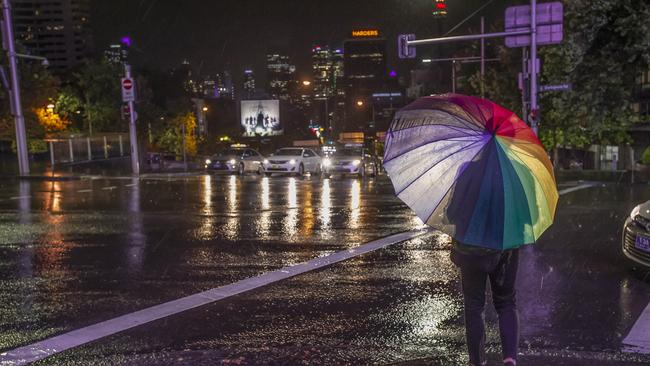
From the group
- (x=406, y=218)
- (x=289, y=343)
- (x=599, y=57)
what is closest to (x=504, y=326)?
(x=289, y=343)

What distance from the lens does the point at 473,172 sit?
381 cm

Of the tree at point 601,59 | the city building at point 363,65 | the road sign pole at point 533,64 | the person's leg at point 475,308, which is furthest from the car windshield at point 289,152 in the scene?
the city building at point 363,65

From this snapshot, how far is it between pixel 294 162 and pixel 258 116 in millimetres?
80673

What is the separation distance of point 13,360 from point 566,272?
625cm

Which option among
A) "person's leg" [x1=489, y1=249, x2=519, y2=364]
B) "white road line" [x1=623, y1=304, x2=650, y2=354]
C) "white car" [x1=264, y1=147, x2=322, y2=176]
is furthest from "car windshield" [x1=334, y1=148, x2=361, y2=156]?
"person's leg" [x1=489, y1=249, x2=519, y2=364]

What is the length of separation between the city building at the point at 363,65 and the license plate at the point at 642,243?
152m

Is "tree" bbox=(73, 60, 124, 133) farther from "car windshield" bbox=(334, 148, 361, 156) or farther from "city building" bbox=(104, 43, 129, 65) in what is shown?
"car windshield" bbox=(334, 148, 361, 156)

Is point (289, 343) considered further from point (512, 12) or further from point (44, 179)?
point (44, 179)

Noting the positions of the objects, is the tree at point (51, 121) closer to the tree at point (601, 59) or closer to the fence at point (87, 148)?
the fence at point (87, 148)

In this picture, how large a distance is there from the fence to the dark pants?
115 ft

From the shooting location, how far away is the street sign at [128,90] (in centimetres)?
3166

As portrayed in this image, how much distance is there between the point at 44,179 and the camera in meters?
27.2

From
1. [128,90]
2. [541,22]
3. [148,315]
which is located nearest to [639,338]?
[148,315]

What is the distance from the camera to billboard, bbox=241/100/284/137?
11181 centimetres
